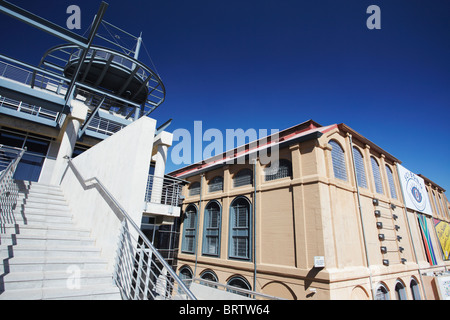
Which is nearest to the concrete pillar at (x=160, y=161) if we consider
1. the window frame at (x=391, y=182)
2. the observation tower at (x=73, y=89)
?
the observation tower at (x=73, y=89)

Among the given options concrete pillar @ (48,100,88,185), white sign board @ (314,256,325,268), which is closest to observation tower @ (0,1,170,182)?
concrete pillar @ (48,100,88,185)

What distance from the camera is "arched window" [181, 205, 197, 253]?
1560 cm

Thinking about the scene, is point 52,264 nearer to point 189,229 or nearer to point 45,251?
point 45,251

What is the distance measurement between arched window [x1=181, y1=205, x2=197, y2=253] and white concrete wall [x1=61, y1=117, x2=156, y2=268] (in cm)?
1008

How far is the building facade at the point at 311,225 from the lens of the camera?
9.55 meters

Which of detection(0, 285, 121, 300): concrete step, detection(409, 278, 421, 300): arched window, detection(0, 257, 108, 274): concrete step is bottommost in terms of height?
detection(409, 278, 421, 300): arched window

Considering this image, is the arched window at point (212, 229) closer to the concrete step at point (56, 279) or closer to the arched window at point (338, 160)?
the arched window at point (338, 160)

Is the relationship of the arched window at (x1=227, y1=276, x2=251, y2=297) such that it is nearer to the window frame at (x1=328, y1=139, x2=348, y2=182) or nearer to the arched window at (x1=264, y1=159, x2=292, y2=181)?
the arched window at (x1=264, y1=159, x2=292, y2=181)

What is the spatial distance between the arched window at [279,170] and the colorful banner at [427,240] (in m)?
13.7

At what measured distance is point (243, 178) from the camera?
1372cm

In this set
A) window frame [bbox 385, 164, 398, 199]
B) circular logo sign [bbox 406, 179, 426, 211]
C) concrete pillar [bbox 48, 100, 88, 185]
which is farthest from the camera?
circular logo sign [bbox 406, 179, 426, 211]

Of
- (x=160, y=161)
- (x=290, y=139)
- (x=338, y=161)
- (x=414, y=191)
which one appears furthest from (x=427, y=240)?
(x=160, y=161)

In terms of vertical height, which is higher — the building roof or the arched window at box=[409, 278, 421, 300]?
the building roof
